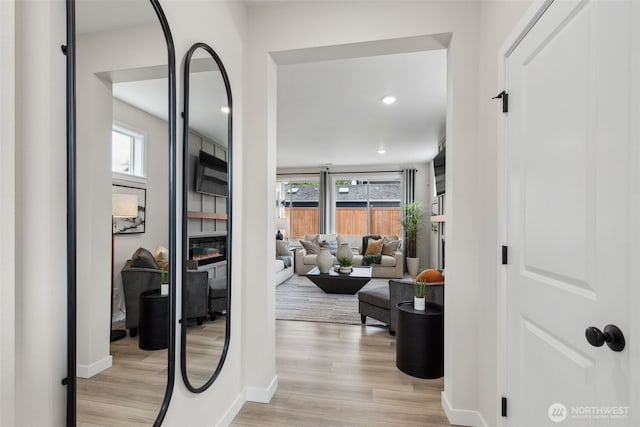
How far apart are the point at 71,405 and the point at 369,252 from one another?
6503mm

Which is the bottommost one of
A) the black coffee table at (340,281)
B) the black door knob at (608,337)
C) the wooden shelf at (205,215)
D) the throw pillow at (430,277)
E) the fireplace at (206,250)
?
the black coffee table at (340,281)

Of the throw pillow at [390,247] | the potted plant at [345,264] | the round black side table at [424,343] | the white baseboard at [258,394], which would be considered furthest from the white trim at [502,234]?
the throw pillow at [390,247]

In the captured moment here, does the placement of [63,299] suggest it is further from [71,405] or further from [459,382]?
[459,382]

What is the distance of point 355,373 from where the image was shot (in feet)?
8.18

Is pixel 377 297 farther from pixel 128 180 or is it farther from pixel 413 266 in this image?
pixel 413 266

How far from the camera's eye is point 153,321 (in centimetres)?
129

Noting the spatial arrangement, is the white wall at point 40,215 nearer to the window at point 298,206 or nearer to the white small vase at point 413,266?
the white small vase at point 413,266

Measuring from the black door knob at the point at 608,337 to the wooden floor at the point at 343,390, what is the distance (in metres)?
1.33

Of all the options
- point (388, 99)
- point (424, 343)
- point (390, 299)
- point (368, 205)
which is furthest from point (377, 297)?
point (368, 205)

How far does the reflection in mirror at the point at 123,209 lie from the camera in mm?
936

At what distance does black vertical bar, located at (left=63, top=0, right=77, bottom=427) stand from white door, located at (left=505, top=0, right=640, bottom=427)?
1492 mm

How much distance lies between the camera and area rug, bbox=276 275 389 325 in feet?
12.8

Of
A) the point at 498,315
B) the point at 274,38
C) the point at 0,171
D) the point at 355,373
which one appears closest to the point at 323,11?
the point at 274,38

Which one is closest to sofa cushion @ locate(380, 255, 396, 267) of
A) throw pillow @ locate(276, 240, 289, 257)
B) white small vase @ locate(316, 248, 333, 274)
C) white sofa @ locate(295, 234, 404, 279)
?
white sofa @ locate(295, 234, 404, 279)
